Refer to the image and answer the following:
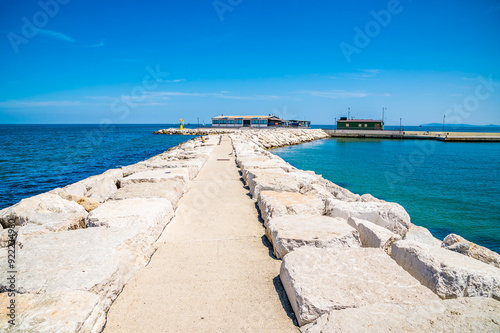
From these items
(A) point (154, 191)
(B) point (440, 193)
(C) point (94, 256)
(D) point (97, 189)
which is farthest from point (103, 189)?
(B) point (440, 193)

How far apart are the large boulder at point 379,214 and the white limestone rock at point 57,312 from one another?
3.10 meters

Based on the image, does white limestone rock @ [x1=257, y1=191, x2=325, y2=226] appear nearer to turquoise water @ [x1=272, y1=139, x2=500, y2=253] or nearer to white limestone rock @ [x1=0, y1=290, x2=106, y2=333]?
white limestone rock @ [x1=0, y1=290, x2=106, y2=333]

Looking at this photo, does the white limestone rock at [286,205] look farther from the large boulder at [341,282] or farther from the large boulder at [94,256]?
the large boulder at [94,256]

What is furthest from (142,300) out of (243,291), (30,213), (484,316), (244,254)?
(30,213)

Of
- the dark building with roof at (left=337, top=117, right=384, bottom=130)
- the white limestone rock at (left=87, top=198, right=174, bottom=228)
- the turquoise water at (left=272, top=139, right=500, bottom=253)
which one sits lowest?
the turquoise water at (left=272, top=139, right=500, bottom=253)

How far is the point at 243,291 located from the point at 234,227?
1434 millimetres

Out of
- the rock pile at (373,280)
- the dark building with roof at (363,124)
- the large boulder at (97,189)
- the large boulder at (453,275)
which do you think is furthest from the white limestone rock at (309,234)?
the dark building with roof at (363,124)

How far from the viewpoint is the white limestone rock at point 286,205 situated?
3.47 meters

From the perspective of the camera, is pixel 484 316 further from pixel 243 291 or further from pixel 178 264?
pixel 178 264

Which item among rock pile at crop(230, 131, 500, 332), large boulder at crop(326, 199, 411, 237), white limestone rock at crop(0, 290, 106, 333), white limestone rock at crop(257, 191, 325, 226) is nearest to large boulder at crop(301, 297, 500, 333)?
rock pile at crop(230, 131, 500, 332)

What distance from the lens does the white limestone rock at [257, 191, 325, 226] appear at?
3473mm

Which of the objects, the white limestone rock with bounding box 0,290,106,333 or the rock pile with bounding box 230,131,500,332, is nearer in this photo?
the white limestone rock with bounding box 0,290,106,333

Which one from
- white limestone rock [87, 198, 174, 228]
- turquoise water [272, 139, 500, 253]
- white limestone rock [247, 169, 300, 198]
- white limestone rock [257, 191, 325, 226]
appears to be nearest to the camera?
white limestone rock [87, 198, 174, 228]

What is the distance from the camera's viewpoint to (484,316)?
1649 mm
